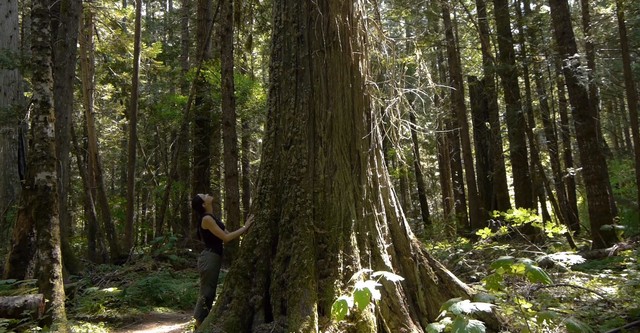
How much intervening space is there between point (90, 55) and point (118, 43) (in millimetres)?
1428

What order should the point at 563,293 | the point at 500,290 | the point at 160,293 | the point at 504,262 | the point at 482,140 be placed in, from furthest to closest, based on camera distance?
the point at 482,140, the point at 160,293, the point at 563,293, the point at 500,290, the point at 504,262

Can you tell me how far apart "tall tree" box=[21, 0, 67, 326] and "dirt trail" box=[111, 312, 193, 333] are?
1.48 metres

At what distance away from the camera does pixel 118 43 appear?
1509 centimetres

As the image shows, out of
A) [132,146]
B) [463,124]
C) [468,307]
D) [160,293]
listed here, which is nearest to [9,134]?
[132,146]

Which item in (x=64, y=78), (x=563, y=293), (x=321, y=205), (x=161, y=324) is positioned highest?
(x=64, y=78)

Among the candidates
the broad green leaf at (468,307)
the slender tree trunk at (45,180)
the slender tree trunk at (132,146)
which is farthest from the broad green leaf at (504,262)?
the slender tree trunk at (132,146)

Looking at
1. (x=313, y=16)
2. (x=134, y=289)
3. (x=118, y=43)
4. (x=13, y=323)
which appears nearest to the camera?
(x=313, y=16)

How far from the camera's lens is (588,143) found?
10109 mm

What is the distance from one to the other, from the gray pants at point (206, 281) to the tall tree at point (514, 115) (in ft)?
28.2

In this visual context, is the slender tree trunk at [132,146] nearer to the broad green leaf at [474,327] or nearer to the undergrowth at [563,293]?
the undergrowth at [563,293]

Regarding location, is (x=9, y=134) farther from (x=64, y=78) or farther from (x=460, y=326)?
(x=460, y=326)

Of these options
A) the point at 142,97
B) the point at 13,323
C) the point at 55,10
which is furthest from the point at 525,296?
the point at 142,97

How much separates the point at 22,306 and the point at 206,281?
2376mm

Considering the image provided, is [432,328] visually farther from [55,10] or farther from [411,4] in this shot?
[411,4]
